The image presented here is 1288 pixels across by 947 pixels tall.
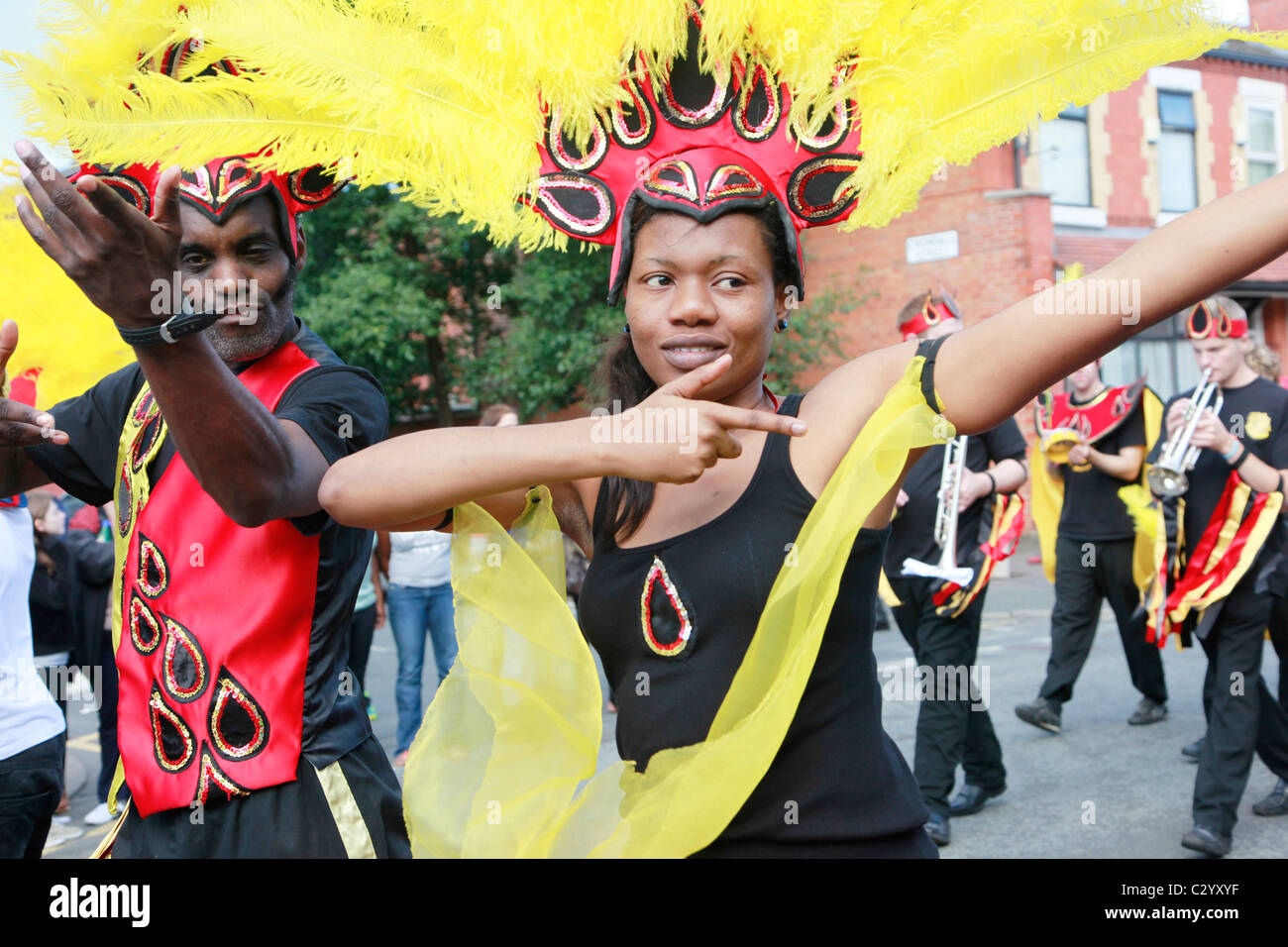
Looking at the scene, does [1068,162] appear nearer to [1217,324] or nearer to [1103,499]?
[1103,499]

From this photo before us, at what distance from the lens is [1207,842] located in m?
4.71

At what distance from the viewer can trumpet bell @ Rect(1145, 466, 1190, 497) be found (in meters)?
5.43

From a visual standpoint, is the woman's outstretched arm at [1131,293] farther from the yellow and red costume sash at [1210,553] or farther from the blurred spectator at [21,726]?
the yellow and red costume sash at [1210,553]

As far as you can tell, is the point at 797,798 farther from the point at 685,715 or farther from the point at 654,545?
the point at 654,545

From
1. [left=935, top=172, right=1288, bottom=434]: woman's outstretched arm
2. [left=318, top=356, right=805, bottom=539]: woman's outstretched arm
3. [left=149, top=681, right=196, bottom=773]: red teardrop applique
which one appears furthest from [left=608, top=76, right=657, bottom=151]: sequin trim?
[left=149, top=681, right=196, bottom=773]: red teardrop applique

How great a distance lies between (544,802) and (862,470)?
728 millimetres

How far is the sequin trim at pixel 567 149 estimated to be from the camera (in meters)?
2.01

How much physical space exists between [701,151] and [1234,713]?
164 inches

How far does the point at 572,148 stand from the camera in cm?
202

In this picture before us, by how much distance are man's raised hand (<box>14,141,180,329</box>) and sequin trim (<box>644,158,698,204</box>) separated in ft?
2.38

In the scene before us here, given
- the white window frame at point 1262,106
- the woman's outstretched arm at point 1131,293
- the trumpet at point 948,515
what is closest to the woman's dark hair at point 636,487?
the woman's outstretched arm at point 1131,293

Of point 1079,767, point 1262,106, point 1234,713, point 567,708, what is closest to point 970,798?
point 1079,767

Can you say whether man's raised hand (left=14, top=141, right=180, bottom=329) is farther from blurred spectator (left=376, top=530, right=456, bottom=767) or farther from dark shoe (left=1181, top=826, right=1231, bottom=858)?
blurred spectator (left=376, top=530, right=456, bottom=767)

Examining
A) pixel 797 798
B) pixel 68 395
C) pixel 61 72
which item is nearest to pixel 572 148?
pixel 61 72
